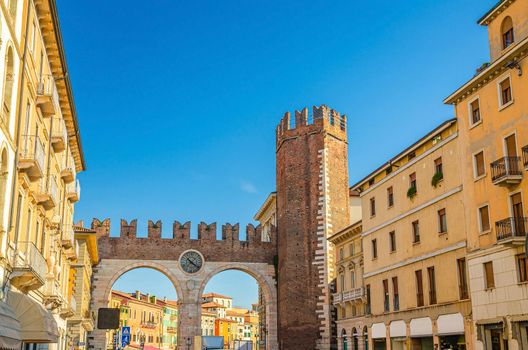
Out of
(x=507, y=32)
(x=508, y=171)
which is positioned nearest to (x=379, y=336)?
(x=508, y=171)

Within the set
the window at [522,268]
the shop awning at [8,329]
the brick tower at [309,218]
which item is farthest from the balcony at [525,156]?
the brick tower at [309,218]

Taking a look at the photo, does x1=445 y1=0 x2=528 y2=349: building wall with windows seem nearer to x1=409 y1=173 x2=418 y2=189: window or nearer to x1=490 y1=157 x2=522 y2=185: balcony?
x1=490 y1=157 x2=522 y2=185: balcony

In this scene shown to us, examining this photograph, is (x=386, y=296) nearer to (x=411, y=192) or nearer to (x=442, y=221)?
(x=411, y=192)

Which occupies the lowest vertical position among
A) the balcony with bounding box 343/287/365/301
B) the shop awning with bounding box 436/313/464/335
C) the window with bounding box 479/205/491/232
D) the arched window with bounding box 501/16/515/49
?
the shop awning with bounding box 436/313/464/335

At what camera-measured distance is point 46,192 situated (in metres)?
21.2

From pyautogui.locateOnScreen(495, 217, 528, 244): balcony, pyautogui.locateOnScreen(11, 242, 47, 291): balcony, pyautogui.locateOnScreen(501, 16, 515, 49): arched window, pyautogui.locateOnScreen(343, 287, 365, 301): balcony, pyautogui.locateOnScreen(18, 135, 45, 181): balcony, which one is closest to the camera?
pyautogui.locateOnScreen(11, 242, 47, 291): balcony

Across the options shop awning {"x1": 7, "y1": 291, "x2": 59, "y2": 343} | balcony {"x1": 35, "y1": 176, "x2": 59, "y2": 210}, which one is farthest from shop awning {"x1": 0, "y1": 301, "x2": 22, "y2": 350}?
balcony {"x1": 35, "y1": 176, "x2": 59, "y2": 210}

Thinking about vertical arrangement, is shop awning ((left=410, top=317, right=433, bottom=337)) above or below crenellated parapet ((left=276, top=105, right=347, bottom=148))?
below

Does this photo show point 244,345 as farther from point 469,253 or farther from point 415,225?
point 469,253

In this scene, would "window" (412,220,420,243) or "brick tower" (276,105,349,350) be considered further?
"brick tower" (276,105,349,350)

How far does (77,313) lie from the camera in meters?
35.4

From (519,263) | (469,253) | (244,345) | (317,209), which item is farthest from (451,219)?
(244,345)

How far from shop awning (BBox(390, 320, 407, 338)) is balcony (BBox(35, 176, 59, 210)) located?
52.1 ft

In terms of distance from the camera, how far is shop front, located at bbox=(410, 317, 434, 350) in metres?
27.9
